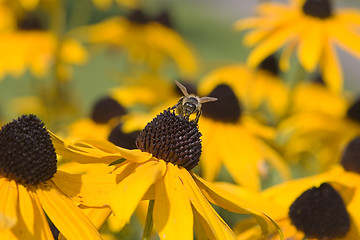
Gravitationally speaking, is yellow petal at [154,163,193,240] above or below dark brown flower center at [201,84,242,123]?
above

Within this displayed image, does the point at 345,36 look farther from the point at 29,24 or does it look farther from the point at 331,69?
the point at 29,24

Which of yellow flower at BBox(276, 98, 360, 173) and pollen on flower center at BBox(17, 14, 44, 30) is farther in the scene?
pollen on flower center at BBox(17, 14, 44, 30)

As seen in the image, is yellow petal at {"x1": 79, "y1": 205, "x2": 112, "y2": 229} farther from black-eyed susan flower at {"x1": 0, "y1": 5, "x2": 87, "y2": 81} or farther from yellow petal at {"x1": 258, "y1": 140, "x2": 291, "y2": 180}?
black-eyed susan flower at {"x1": 0, "y1": 5, "x2": 87, "y2": 81}

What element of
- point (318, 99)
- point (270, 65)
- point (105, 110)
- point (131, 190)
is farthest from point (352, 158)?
point (318, 99)

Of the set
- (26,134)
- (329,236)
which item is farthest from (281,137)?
(26,134)

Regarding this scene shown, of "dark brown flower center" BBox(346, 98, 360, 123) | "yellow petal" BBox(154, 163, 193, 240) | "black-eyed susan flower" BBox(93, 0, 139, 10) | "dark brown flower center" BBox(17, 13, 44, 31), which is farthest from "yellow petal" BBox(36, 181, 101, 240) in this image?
"dark brown flower center" BBox(17, 13, 44, 31)

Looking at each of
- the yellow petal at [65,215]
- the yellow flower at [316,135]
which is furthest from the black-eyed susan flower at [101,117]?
the yellow petal at [65,215]

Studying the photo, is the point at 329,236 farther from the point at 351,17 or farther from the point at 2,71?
the point at 2,71

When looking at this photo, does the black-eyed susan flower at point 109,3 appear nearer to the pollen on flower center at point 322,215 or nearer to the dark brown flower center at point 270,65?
the dark brown flower center at point 270,65
